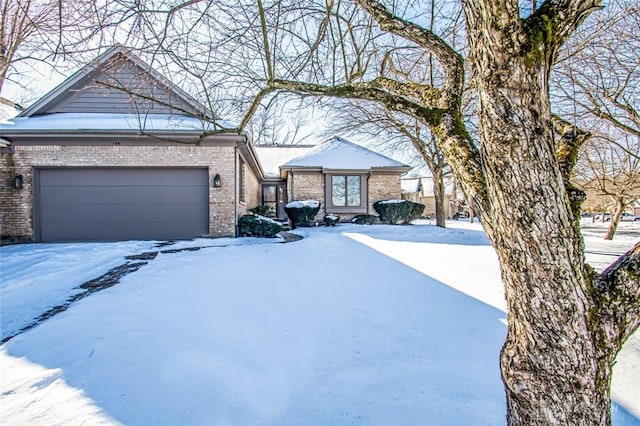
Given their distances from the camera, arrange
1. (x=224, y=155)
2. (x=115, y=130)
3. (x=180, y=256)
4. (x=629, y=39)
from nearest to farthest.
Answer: (x=629, y=39)
(x=180, y=256)
(x=115, y=130)
(x=224, y=155)

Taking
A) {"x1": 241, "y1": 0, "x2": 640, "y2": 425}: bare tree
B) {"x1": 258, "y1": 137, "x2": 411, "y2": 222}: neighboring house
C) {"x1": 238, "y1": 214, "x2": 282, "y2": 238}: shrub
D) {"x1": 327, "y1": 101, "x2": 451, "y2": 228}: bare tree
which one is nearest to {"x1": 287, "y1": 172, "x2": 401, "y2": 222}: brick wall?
{"x1": 258, "y1": 137, "x2": 411, "y2": 222}: neighboring house

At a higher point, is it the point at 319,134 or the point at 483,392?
the point at 319,134

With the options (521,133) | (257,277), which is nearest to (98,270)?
(257,277)

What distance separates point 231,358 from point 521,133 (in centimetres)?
260

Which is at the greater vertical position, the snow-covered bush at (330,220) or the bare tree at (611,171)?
the bare tree at (611,171)

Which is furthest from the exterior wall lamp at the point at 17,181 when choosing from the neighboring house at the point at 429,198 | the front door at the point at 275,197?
the neighboring house at the point at 429,198

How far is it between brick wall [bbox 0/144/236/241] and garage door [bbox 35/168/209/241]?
0.23m

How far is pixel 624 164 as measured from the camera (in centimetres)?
878

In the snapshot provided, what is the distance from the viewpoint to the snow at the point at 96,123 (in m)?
8.68

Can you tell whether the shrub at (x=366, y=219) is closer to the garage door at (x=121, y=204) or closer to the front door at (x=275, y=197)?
the front door at (x=275, y=197)

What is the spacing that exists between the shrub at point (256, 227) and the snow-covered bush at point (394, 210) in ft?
20.3

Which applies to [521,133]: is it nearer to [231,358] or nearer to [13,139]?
[231,358]

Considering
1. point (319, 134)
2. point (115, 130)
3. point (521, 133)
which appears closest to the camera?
point (521, 133)

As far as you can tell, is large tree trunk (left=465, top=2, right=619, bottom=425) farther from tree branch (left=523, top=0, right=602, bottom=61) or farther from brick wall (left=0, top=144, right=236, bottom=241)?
brick wall (left=0, top=144, right=236, bottom=241)
